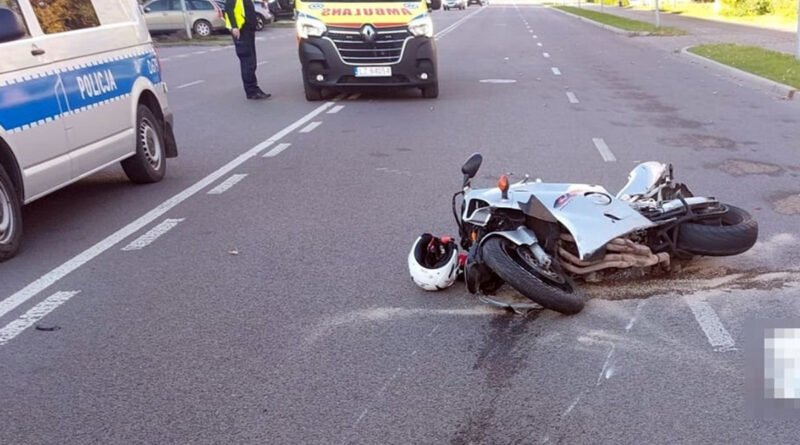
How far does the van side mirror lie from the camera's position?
611 cm

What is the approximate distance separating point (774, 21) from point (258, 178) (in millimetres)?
31101

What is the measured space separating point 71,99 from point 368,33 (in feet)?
25.0

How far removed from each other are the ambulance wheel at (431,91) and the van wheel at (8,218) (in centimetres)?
916

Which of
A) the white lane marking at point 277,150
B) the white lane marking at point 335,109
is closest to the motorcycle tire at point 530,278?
the white lane marking at point 277,150

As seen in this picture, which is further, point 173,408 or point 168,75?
point 168,75

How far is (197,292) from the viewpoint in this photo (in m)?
5.37

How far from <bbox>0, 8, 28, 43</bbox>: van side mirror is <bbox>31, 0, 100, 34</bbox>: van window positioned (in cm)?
32

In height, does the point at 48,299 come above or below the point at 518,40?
above

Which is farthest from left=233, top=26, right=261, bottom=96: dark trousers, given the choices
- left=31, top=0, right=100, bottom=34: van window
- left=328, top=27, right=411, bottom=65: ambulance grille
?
left=31, top=0, right=100, bottom=34: van window

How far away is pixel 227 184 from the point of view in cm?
842

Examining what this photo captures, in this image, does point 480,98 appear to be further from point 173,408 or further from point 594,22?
point 594,22

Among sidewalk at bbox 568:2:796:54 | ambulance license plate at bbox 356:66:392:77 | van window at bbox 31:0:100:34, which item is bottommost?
sidewalk at bbox 568:2:796:54

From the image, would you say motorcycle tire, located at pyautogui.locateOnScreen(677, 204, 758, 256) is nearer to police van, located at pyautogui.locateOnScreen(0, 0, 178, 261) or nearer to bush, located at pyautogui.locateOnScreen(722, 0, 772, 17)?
police van, located at pyautogui.locateOnScreen(0, 0, 178, 261)

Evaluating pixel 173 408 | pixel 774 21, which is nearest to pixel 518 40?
pixel 774 21
